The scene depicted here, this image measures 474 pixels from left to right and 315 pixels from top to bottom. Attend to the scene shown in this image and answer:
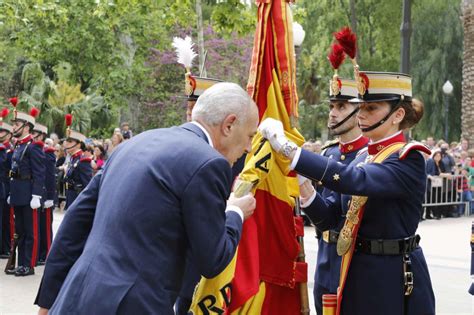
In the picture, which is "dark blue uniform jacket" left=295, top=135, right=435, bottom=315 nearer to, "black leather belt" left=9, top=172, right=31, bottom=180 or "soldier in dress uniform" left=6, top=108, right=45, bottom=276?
"soldier in dress uniform" left=6, top=108, right=45, bottom=276

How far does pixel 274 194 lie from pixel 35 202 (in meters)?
6.54

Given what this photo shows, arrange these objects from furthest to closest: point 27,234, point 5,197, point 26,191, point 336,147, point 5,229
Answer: point 5,229 < point 5,197 < point 26,191 < point 27,234 < point 336,147

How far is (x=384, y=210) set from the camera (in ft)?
14.7

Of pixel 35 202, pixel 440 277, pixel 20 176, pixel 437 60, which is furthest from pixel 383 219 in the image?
pixel 437 60

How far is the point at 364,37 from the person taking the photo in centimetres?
3653

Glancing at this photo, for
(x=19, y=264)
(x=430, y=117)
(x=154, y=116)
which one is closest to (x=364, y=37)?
(x=430, y=117)

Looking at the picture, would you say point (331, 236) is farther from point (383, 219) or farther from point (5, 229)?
point (5, 229)

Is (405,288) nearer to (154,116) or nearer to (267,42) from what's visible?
(267,42)

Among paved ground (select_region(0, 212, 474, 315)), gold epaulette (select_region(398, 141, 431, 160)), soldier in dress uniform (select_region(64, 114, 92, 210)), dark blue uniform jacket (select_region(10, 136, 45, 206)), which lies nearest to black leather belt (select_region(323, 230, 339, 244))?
gold epaulette (select_region(398, 141, 431, 160))

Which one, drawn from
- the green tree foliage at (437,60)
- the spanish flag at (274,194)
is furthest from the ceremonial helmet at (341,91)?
the green tree foliage at (437,60)

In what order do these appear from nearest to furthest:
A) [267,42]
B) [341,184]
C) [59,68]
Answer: [341,184] < [267,42] < [59,68]

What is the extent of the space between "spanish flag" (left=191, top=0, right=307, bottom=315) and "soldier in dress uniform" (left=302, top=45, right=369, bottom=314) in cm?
36

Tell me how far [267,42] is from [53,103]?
26.8 metres

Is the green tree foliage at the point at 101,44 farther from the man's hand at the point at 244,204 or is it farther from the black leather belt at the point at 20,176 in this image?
the man's hand at the point at 244,204
